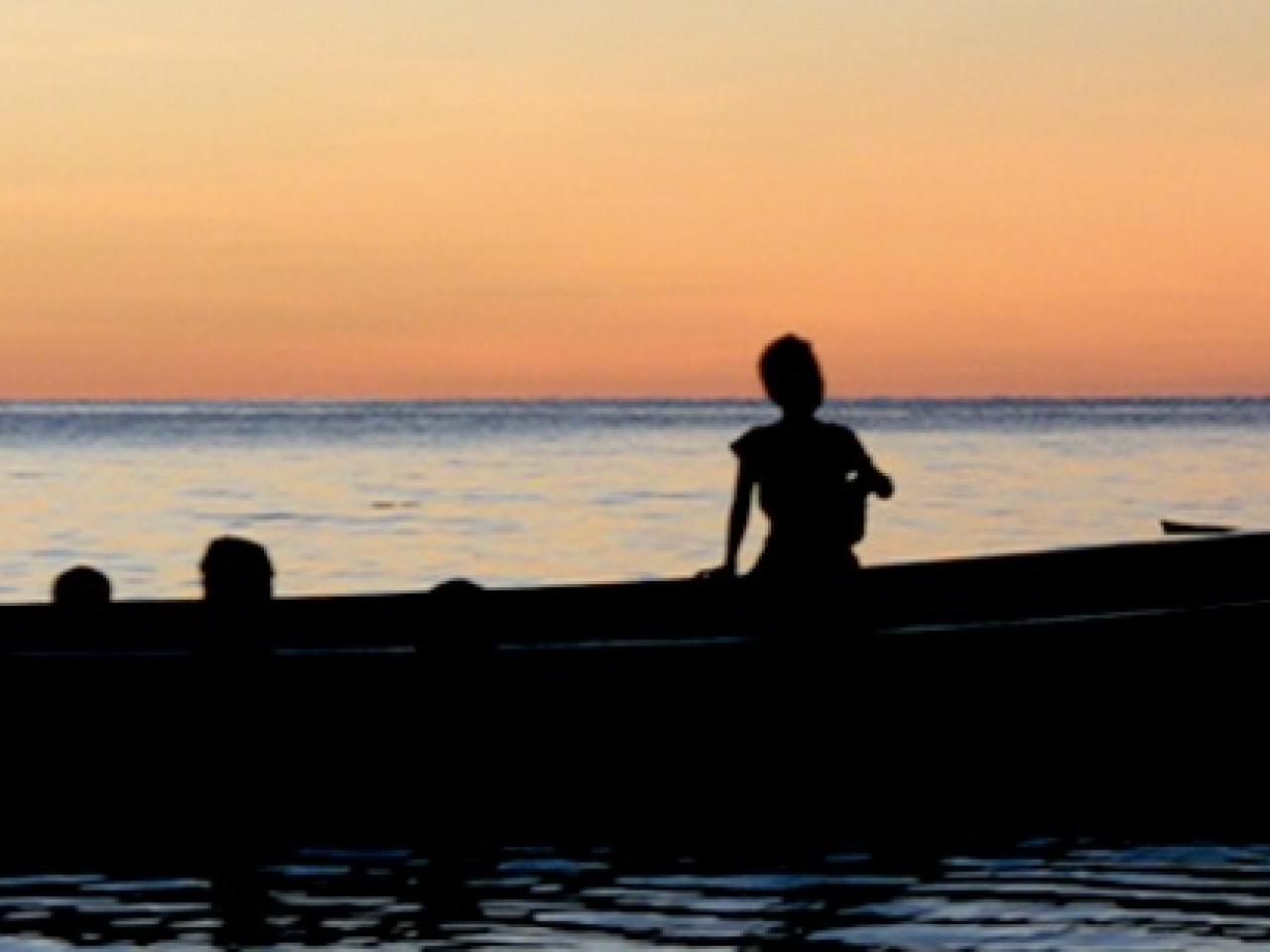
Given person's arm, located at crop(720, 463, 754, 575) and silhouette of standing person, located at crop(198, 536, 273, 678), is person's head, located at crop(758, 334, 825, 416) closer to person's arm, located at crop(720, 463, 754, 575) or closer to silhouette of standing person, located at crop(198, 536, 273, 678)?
person's arm, located at crop(720, 463, 754, 575)

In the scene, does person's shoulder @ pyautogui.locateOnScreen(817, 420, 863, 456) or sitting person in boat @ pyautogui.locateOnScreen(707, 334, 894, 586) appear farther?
person's shoulder @ pyautogui.locateOnScreen(817, 420, 863, 456)

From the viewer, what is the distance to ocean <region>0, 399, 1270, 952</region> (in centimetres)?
1195

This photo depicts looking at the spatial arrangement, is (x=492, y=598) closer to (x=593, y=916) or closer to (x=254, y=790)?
(x=254, y=790)

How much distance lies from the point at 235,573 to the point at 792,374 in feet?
11.3

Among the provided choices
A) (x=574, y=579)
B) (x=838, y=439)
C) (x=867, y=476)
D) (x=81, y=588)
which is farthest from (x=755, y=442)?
(x=574, y=579)

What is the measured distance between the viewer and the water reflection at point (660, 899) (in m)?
11.7

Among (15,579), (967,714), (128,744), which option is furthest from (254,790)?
(15,579)

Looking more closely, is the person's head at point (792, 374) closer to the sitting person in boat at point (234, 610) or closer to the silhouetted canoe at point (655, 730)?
the silhouetted canoe at point (655, 730)

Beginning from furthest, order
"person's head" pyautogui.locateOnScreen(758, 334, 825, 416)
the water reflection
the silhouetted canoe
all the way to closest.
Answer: the silhouetted canoe, "person's head" pyautogui.locateOnScreen(758, 334, 825, 416), the water reflection

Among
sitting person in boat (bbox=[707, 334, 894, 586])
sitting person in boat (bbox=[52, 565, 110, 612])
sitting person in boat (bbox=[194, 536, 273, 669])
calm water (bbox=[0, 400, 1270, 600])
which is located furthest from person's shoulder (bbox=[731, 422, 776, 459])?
calm water (bbox=[0, 400, 1270, 600])

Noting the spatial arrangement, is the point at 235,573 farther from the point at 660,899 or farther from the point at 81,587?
the point at 660,899

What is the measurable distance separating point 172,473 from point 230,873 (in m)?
67.5

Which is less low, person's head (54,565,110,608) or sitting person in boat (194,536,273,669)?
person's head (54,565,110,608)

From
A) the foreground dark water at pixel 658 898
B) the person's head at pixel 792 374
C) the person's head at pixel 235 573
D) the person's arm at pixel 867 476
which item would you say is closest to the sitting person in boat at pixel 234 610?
the person's head at pixel 235 573
